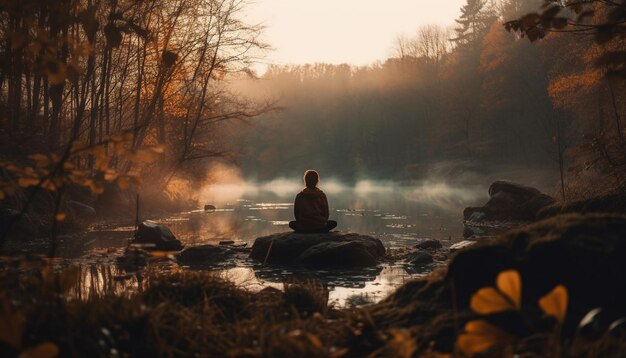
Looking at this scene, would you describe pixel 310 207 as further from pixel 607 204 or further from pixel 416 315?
pixel 416 315

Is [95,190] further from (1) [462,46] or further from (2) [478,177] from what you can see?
(1) [462,46]

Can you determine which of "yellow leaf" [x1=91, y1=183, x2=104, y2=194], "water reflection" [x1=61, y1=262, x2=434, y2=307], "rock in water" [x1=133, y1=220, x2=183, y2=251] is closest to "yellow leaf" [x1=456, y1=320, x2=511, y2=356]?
"yellow leaf" [x1=91, y1=183, x2=104, y2=194]

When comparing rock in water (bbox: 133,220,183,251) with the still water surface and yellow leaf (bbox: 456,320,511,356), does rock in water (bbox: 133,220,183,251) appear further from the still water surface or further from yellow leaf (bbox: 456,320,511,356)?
yellow leaf (bbox: 456,320,511,356)

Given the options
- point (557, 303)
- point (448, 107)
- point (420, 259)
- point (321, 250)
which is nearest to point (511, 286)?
point (557, 303)

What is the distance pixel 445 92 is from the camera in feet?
203

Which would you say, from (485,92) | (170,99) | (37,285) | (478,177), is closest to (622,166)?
(37,285)

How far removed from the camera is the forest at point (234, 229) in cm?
356

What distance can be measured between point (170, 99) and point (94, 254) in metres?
12.4

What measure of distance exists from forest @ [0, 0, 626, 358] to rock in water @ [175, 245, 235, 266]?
0.14 ft

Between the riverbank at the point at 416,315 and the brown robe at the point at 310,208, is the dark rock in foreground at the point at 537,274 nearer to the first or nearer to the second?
the riverbank at the point at 416,315

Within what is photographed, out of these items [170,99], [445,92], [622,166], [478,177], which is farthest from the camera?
[445,92]

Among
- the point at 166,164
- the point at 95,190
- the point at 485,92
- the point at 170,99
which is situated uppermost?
the point at 485,92

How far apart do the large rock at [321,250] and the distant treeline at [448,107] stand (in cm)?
558

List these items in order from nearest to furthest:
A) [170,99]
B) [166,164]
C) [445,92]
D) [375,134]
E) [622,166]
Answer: [622,166] < [170,99] < [166,164] < [445,92] < [375,134]
